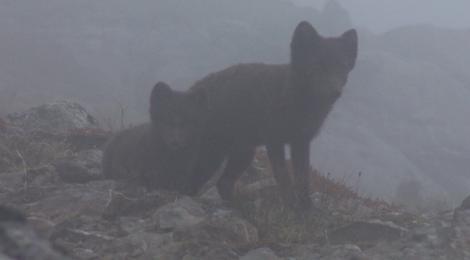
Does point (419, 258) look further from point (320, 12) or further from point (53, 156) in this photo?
point (320, 12)

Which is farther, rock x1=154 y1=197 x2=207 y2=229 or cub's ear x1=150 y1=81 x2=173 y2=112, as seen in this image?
cub's ear x1=150 y1=81 x2=173 y2=112

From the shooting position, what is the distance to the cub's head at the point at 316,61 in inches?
251

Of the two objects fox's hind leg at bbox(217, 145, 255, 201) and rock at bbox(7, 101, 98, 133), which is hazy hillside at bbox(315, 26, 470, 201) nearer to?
rock at bbox(7, 101, 98, 133)

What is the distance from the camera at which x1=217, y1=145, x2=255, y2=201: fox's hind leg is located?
6.94 m

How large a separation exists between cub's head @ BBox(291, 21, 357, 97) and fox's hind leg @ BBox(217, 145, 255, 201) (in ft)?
3.38

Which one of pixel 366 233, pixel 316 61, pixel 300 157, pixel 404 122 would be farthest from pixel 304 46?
pixel 404 122

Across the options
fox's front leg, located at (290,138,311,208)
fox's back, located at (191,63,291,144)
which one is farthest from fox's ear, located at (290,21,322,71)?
fox's front leg, located at (290,138,311,208)

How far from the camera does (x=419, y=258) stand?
4.51 metres

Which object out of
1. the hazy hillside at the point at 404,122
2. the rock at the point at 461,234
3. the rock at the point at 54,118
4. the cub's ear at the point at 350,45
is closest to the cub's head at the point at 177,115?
the cub's ear at the point at 350,45

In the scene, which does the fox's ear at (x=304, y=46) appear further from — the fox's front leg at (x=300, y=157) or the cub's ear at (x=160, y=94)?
the cub's ear at (x=160, y=94)

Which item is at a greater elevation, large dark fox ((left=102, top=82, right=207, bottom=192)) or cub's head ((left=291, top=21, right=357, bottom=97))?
cub's head ((left=291, top=21, right=357, bottom=97))

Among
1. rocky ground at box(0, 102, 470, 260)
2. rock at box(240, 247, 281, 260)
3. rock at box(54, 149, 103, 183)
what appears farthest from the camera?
A: rock at box(54, 149, 103, 183)

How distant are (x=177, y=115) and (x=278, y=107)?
3.84 ft

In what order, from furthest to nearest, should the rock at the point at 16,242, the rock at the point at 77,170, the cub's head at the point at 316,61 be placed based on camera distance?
the rock at the point at 77,170
the cub's head at the point at 316,61
the rock at the point at 16,242
